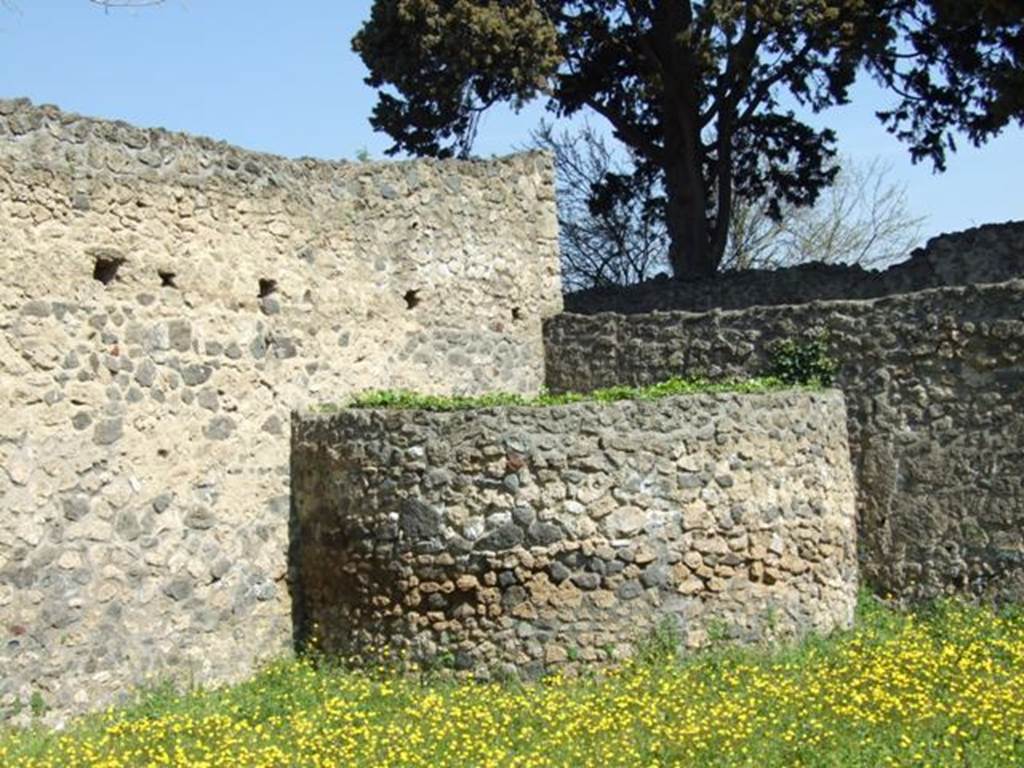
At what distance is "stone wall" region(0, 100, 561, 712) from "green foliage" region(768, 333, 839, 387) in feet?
10.0

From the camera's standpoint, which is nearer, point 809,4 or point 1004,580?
point 1004,580

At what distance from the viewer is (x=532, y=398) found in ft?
40.5

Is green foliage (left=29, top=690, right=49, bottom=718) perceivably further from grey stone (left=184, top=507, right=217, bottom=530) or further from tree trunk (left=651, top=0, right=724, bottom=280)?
tree trunk (left=651, top=0, right=724, bottom=280)

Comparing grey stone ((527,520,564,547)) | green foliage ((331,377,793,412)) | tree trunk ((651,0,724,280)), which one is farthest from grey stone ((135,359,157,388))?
tree trunk ((651,0,724,280))

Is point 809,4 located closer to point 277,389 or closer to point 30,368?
point 277,389

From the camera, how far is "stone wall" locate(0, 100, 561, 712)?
10.3 m

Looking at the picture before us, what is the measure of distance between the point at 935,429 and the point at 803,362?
1333 mm

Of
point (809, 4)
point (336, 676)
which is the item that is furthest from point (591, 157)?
point (336, 676)

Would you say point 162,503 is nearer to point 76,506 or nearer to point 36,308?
point 76,506

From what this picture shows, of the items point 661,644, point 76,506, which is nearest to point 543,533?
point 661,644

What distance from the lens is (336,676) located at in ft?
37.4

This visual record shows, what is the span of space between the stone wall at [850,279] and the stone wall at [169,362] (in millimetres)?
3350

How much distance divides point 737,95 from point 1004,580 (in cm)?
1084

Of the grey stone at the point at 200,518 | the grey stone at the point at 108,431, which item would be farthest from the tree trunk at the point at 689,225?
the grey stone at the point at 108,431
